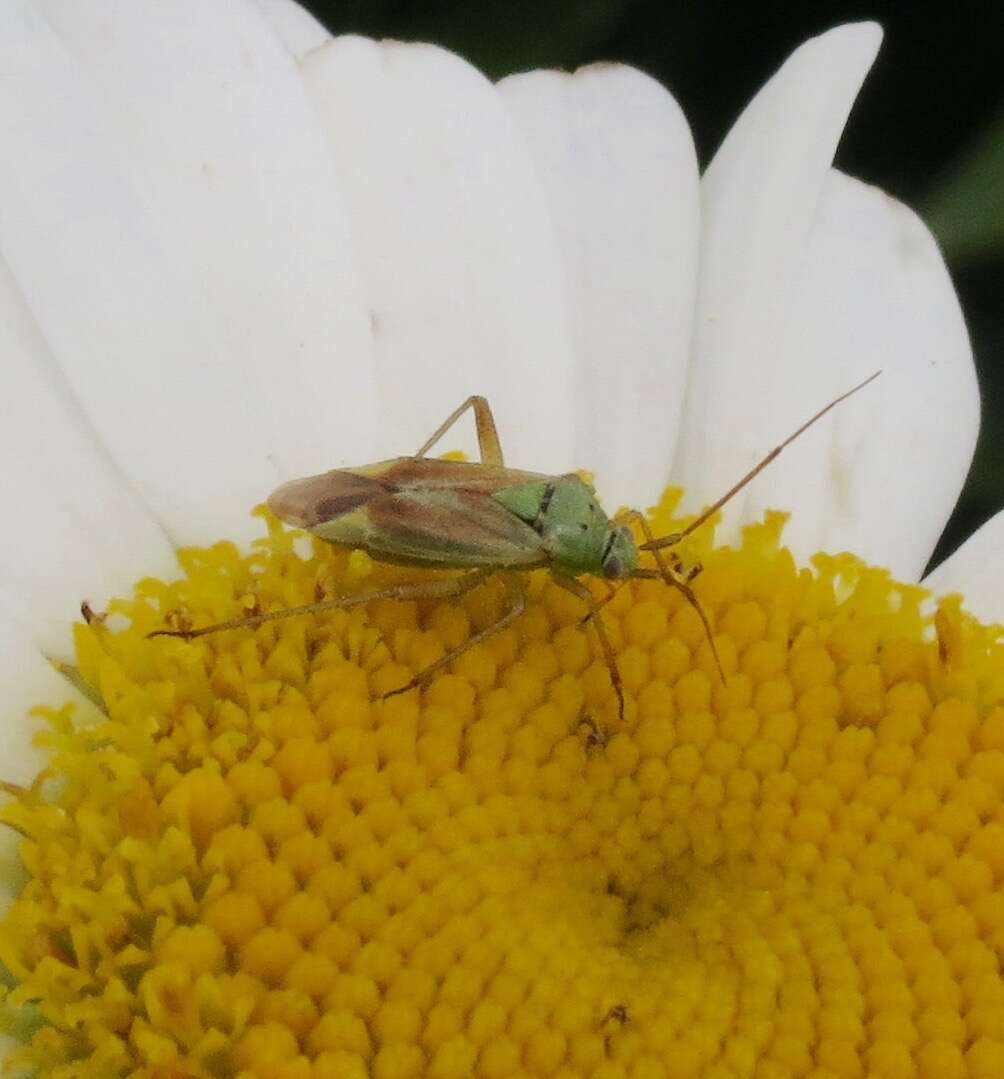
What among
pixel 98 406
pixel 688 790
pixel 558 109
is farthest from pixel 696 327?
pixel 98 406

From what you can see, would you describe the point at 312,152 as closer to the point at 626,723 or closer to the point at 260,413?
the point at 260,413

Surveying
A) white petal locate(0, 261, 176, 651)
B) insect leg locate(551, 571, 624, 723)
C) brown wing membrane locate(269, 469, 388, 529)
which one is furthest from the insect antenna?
white petal locate(0, 261, 176, 651)

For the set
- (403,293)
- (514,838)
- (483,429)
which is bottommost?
(514,838)

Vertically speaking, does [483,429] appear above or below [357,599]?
above

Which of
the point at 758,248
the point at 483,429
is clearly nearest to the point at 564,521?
the point at 483,429

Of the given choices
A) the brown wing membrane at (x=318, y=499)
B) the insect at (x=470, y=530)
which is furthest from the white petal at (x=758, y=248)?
the brown wing membrane at (x=318, y=499)

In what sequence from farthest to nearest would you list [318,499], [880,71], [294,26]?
[880,71]
[294,26]
[318,499]

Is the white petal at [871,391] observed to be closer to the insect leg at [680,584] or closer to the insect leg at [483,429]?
the insect leg at [680,584]

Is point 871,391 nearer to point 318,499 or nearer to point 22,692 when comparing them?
point 318,499
